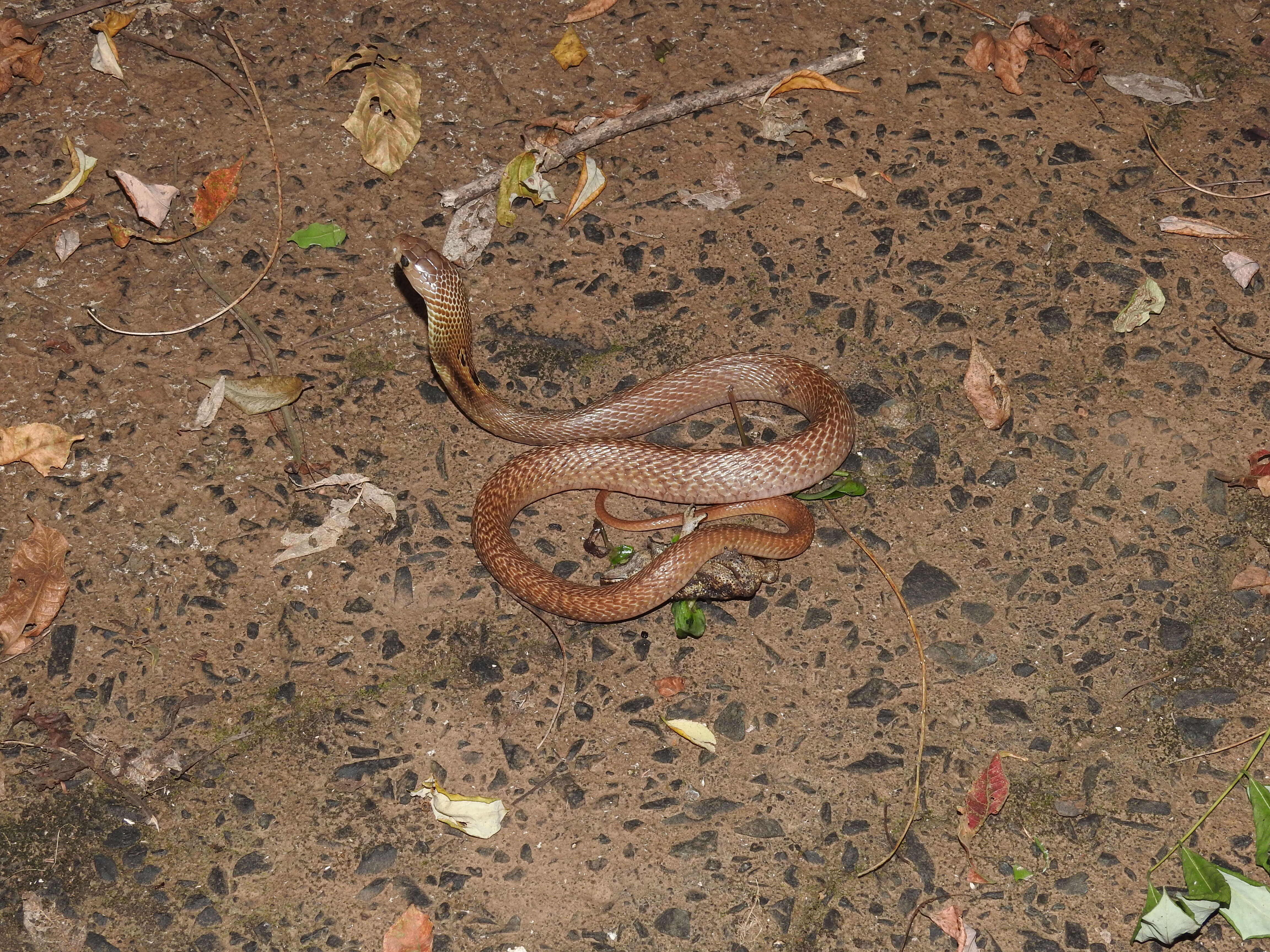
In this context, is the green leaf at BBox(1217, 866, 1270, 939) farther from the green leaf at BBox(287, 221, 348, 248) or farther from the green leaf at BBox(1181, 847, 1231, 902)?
the green leaf at BBox(287, 221, 348, 248)

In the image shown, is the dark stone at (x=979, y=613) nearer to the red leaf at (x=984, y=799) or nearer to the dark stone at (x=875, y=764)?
the red leaf at (x=984, y=799)

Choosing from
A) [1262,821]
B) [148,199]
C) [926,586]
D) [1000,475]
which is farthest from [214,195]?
[1262,821]

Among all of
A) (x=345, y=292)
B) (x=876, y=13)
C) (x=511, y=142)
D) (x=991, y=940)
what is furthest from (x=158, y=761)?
(x=876, y=13)

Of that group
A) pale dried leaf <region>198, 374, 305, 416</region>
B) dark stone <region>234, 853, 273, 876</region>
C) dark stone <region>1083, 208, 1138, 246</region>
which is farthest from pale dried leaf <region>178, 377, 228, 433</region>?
dark stone <region>1083, 208, 1138, 246</region>

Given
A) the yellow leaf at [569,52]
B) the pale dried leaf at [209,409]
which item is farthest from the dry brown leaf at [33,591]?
the yellow leaf at [569,52]

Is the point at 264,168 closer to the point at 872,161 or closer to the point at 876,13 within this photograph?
the point at 872,161

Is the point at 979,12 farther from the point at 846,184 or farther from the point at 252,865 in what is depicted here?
the point at 252,865

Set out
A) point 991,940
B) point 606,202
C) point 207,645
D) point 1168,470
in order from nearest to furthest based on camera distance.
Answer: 1. point 991,940
2. point 207,645
3. point 1168,470
4. point 606,202
